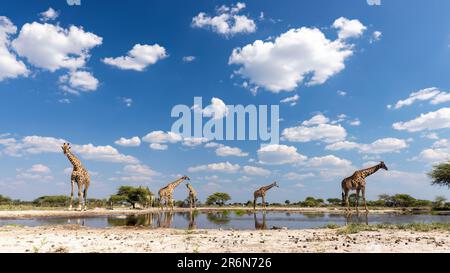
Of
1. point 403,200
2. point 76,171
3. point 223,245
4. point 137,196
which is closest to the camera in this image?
point 223,245

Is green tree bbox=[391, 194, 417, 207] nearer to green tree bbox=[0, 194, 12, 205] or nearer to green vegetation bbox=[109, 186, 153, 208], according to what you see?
green vegetation bbox=[109, 186, 153, 208]

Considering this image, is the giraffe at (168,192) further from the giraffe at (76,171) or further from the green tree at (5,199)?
the green tree at (5,199)

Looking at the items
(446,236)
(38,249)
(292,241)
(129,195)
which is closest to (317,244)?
(292,241)

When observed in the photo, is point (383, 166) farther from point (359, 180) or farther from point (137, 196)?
point (137, 196)

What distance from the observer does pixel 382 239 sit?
14.1 meters

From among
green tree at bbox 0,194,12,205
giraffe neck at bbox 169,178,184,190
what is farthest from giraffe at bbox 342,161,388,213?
green tree at bbox 0,194,12,205

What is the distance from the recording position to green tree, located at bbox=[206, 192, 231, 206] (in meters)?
90.8

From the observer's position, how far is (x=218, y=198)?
90.9 meters

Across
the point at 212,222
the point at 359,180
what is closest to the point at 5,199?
the point at 212,222

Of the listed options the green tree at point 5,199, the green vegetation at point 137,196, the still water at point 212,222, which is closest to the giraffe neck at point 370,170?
the still water at point 212,222

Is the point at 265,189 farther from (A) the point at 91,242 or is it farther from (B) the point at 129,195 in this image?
(A) the point at 91,242

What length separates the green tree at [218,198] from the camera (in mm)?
90787

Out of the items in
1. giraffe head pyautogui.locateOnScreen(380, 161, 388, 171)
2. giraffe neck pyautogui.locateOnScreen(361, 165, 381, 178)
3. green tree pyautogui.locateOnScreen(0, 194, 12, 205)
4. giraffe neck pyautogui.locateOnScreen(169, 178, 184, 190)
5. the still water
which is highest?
giraffe head pyautogui.locateOnScreen(380, 161, 388, 171)
